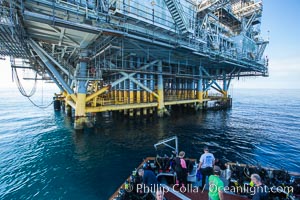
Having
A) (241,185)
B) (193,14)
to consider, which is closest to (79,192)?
(241,185)

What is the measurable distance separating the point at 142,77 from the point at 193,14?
12218 millimetres

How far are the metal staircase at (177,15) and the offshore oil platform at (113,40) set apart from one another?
0.35 feet

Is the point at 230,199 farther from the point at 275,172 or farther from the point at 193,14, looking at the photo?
the point at 193,14

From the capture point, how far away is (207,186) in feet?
19.7

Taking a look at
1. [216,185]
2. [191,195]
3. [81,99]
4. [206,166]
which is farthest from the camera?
[81,99]

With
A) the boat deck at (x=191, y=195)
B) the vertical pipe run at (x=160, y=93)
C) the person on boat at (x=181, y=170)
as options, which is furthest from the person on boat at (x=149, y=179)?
the vertical pipe run at (x=160, y=93)

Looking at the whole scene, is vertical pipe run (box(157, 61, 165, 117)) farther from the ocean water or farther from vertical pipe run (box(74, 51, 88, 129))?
vertical pipe run (box(74, 51, 88, 129))

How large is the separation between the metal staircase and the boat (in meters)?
16.7

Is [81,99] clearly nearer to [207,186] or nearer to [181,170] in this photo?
[181,170]

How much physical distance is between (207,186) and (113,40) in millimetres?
13627

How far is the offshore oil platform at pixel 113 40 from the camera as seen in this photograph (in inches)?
454

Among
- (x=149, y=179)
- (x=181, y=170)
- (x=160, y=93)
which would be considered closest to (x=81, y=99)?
(x=160, y=93)

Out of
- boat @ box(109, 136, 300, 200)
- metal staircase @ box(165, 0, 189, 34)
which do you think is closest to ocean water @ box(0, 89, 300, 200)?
boat @ box(109, 136, 300, 200)

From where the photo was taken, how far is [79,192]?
6.76 meters
